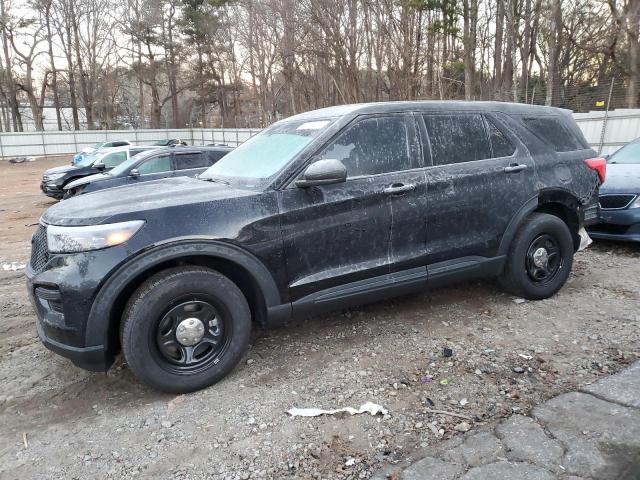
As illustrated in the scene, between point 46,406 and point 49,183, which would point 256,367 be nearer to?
point 46,406

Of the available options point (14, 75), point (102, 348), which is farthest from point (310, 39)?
point (14, 75)

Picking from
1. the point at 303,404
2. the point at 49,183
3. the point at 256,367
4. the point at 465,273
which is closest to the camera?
the point at 303,404

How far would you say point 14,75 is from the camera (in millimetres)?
40031

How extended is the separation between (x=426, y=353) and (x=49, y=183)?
12457mm

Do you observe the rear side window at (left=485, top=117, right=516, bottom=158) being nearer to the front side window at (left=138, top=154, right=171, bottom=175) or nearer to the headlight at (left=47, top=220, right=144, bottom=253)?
the headlight at (left=47, top=220, right=144, bottom=253)

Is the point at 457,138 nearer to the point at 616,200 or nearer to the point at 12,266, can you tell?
the point at 616,200

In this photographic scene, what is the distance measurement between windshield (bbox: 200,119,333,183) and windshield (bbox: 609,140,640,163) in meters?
5.47

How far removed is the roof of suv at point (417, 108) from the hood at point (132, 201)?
1.03 metres

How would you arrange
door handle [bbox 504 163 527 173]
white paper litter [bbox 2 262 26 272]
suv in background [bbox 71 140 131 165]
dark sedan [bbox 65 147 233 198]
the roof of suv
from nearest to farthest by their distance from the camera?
the roof of suv
door handle [bbox 504 163 527 173]
white paper litter [bbox 2 262 26 272]
dark sedan [bbox 65 147 233 198]
suv in background [bbox 71 140 131 165]

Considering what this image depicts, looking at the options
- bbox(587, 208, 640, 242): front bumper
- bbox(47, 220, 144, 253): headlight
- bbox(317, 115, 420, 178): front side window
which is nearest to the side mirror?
bbox(317, 115, 420, 178): front side window

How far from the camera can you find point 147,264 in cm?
294

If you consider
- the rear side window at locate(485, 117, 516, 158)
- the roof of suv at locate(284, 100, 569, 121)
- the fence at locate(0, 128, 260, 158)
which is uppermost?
the fence at locate(0, 128, 260, 158)

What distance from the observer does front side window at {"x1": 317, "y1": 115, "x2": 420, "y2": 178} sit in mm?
3598

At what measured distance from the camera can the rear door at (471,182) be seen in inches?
154
